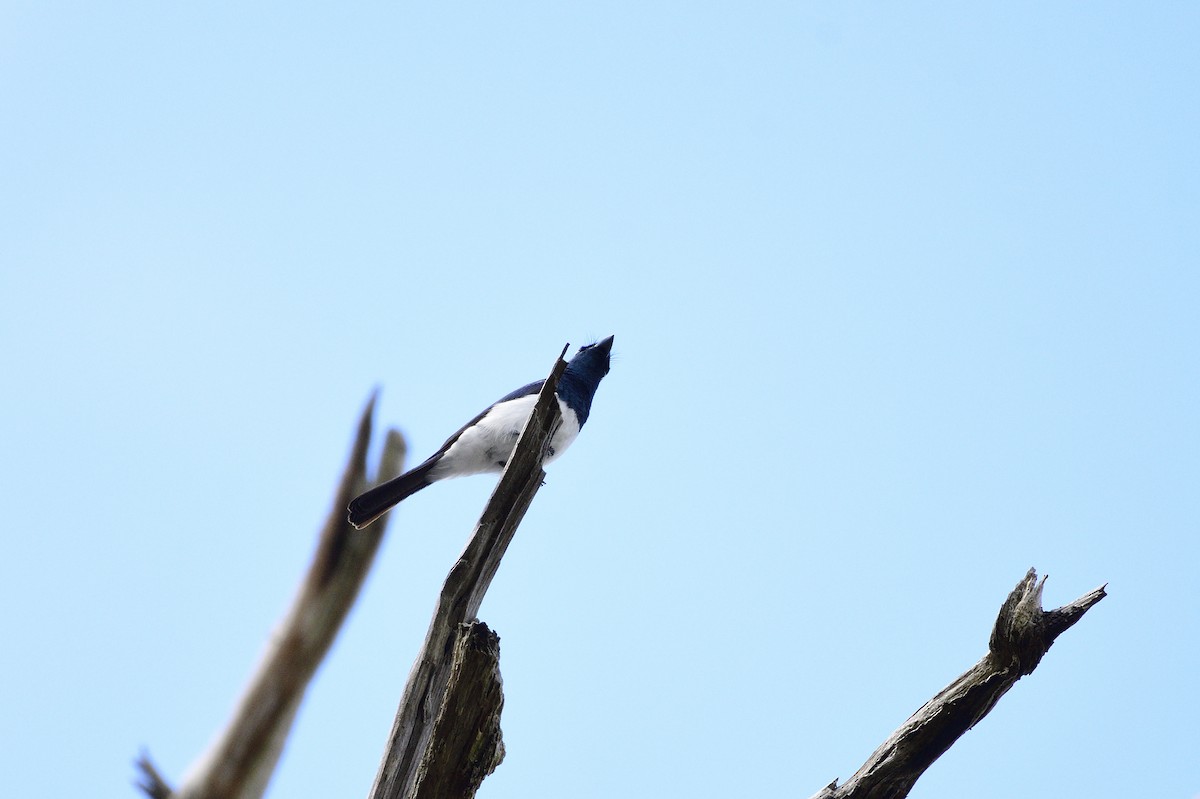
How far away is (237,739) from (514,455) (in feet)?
5.99

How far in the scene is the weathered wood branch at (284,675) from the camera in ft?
9.62

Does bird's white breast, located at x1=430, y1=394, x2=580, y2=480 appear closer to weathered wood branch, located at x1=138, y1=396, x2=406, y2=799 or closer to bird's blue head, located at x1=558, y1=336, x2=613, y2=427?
bird's blue head, located at x1=558, y1=336, x2=613, y2=427

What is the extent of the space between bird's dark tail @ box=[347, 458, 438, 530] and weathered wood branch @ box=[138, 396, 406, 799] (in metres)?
3.00

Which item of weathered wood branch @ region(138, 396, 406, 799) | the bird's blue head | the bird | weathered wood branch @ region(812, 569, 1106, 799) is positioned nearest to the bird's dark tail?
the bird

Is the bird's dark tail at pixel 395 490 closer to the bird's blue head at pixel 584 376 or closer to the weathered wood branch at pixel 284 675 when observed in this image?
the bird's blue head at pixel 584 376

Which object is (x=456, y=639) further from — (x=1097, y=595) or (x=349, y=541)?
(x=1097, y=595)

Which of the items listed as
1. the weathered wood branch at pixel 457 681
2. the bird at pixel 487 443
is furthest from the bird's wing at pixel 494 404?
the weathered wood branch at pixel 457 681

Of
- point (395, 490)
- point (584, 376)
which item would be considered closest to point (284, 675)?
point (395, 490)

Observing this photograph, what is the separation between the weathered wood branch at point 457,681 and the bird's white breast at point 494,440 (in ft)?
9.84

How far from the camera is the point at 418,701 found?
14.3 ft

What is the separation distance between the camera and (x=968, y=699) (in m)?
4.17

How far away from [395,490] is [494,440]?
2.67ft

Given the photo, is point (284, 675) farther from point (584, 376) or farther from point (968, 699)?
point (584, 376)

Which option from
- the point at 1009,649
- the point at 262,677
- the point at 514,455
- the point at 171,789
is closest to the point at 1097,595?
the point at 1009,649
